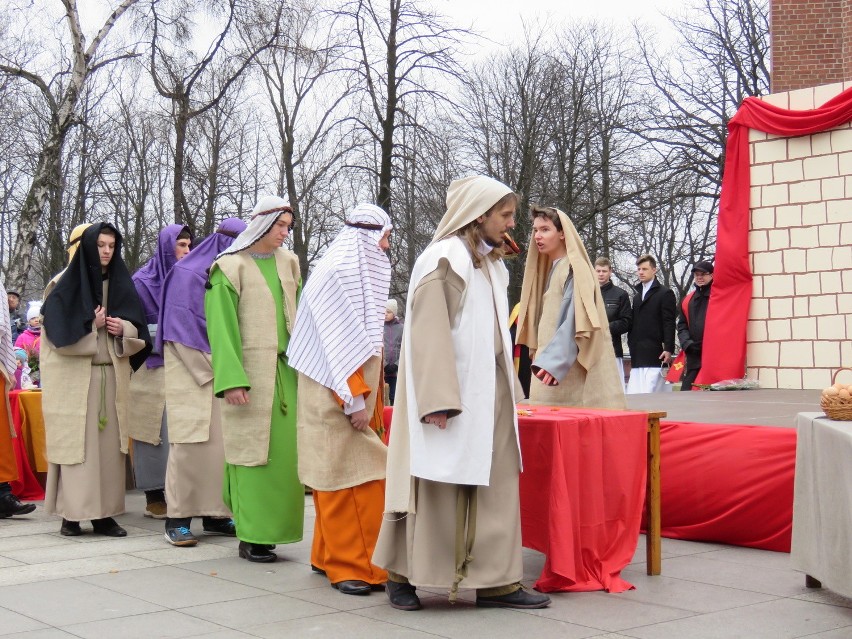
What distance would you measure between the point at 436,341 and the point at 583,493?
115 centimetres

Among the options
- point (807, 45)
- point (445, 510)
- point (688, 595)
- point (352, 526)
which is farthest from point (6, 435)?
point (807, 45)

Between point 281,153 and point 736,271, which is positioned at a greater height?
point 281,153

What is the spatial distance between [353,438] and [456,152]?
24.5m

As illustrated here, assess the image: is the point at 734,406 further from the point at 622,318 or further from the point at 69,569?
the point at 69,569

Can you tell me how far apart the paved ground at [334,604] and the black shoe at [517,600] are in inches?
2.5

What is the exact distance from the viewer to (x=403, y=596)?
488 centimetres

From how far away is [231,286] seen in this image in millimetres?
6246

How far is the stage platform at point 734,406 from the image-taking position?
24.2 feet

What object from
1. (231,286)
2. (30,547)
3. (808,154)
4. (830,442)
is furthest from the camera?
(808,154)

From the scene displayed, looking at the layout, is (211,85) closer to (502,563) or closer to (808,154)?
(808,154)

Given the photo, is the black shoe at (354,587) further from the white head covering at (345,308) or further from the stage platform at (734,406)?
the stage platform at (734,406)

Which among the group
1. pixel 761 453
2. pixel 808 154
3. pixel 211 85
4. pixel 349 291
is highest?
pixel 211 85

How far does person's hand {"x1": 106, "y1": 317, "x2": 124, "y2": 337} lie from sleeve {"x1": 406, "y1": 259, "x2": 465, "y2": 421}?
293 cm

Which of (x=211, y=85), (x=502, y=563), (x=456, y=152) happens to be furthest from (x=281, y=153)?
(x=502, y=563)
